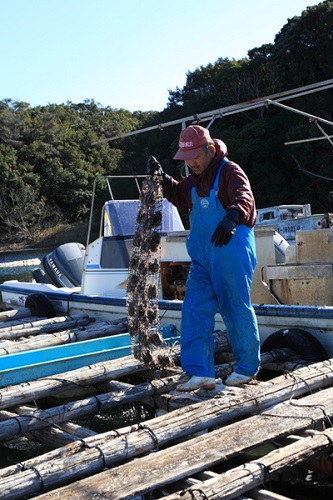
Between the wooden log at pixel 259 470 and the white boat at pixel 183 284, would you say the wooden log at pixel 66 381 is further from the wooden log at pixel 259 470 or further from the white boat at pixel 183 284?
the wooden log at pixel 259 470

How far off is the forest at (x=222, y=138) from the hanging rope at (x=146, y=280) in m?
20.6

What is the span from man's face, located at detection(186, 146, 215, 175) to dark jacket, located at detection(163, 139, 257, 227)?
0.03 meters

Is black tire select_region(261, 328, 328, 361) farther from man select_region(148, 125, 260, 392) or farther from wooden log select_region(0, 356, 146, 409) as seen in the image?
wooden log select_region(0, 356, 146, 409)

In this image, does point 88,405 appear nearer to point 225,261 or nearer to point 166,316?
point 225,261

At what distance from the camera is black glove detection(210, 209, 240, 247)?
4.53 meters

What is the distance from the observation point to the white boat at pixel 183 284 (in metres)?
6.32

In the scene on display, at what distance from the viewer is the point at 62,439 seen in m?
4.61

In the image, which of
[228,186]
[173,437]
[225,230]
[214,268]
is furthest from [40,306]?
[173,437]

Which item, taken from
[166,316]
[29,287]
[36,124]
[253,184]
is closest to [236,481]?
[166,316]

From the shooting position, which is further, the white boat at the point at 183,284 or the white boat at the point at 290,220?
the white boat at the point at 290,220

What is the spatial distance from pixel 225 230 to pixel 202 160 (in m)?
0.75

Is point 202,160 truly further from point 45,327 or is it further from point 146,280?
point 45,327

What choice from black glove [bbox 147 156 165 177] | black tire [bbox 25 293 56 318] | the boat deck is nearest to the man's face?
black glove [bbox 147 156 165 177]

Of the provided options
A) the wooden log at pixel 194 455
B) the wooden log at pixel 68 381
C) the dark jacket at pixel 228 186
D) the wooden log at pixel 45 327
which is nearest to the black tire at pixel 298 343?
the wooden log at pixel 68 381
